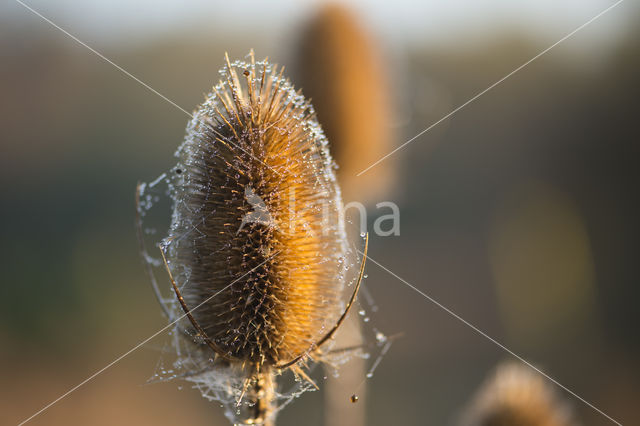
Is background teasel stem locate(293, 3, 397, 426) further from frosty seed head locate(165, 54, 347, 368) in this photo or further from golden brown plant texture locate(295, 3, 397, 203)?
frosty seed head locate(165, 54, 347, 368)

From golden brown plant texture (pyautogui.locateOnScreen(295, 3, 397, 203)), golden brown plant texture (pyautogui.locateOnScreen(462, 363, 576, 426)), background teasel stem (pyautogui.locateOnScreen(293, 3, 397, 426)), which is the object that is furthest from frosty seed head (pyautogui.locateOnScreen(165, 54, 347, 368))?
golden brown plant texture (pyautogui.locateOnScreen(295, 3, 397, 203))

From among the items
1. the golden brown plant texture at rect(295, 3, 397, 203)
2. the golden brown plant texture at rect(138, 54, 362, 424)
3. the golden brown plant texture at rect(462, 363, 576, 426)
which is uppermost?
the golden brown plant texture at rect(295, 3, 397, 203)

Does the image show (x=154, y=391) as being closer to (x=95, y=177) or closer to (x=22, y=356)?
(x=22, y=356)

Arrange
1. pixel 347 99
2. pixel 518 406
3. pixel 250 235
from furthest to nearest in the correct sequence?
1. pixel 347 99
2. pixel 518 406
3. pixel 250 235

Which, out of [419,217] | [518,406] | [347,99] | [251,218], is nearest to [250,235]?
[251,218]

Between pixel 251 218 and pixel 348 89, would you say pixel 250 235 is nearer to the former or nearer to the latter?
pixel 251 218

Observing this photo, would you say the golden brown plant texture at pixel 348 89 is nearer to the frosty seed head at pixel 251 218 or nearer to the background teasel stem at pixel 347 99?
the background teasel stem at pixel 347 99
